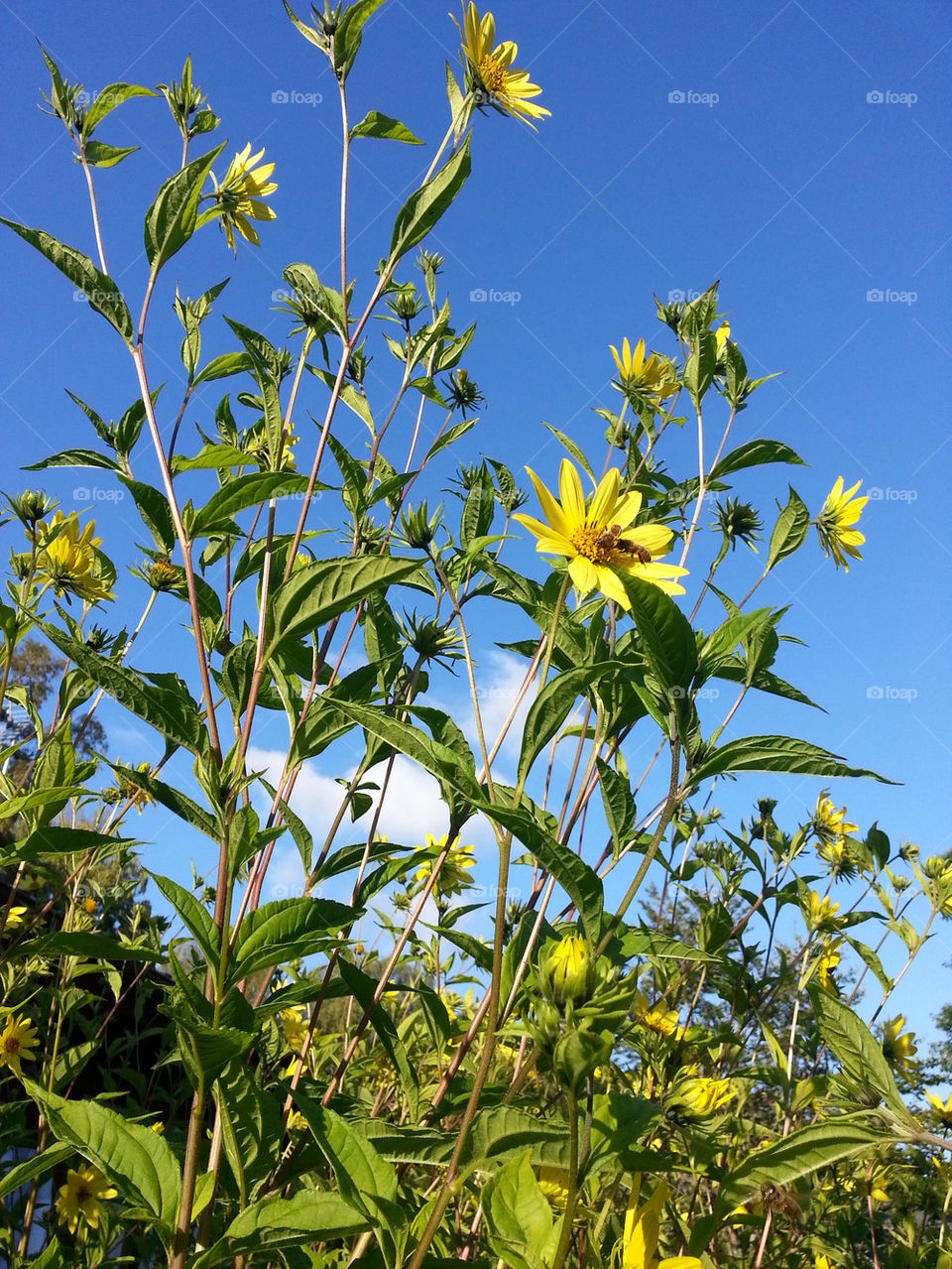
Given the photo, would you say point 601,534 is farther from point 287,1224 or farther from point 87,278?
point 287,1224

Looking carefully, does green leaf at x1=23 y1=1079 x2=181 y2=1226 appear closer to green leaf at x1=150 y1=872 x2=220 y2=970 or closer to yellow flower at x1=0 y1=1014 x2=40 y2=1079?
green leaf at x1=150 y1=872 x2=220 y2=970

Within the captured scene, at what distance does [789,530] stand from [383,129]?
2.99 ft

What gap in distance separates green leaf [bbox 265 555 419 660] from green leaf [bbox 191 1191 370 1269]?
52 cm

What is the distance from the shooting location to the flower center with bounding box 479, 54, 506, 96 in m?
1.37

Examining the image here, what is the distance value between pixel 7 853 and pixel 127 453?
1.91ft

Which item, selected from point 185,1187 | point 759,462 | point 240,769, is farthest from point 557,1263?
point 759,462

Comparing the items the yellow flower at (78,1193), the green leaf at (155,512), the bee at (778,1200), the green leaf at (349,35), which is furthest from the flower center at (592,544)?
the yellow flower at (78,1193)

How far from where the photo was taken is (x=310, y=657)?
4.24ft

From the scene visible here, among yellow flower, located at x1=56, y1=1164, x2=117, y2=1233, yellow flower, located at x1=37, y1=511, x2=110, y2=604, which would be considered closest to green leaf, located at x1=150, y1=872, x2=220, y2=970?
yellow flower, located at x1=37, y1=511, x2=110, y2=604

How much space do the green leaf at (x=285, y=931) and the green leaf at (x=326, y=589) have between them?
10.7 inches

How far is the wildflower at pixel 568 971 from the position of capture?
742 millimetres

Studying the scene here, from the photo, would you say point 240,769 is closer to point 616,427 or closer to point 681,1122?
point 681,1122

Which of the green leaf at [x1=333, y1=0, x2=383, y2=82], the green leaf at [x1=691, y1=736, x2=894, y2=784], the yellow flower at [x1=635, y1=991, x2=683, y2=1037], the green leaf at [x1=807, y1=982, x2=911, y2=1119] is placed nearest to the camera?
the green leaf at [x1=691, y1=736, x2=894, y2=784]

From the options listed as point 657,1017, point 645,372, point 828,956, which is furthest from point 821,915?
point 645,372
